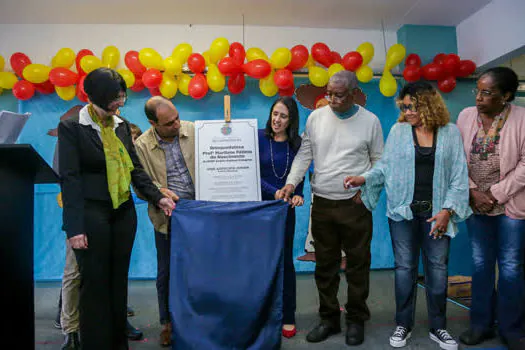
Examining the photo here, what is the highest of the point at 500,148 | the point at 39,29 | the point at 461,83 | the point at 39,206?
the point at 39,29

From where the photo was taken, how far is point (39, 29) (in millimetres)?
4168

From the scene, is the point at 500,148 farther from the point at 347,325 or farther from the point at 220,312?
the point at 220,312

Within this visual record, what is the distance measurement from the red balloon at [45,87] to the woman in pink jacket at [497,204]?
12.3 feet

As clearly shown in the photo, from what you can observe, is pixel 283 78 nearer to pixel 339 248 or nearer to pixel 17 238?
pixel 339 248

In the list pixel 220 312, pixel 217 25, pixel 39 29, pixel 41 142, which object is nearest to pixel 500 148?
pixel 220 312

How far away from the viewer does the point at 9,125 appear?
1.79 metres

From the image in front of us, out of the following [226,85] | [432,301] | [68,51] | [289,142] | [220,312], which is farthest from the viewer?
[226,85]

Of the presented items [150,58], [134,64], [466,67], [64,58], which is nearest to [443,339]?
[466,67]

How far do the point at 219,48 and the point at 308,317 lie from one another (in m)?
2.50

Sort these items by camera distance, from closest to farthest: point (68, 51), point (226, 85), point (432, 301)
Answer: point (432, 301), point (68, 51), point (226, 85)

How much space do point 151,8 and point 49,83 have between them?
4.14 feet

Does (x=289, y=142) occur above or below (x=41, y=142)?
below

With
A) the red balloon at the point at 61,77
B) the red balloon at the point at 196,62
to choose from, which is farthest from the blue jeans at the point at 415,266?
the red balloon at the point at 61,77

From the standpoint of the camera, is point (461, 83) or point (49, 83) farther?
point (461, 83)
